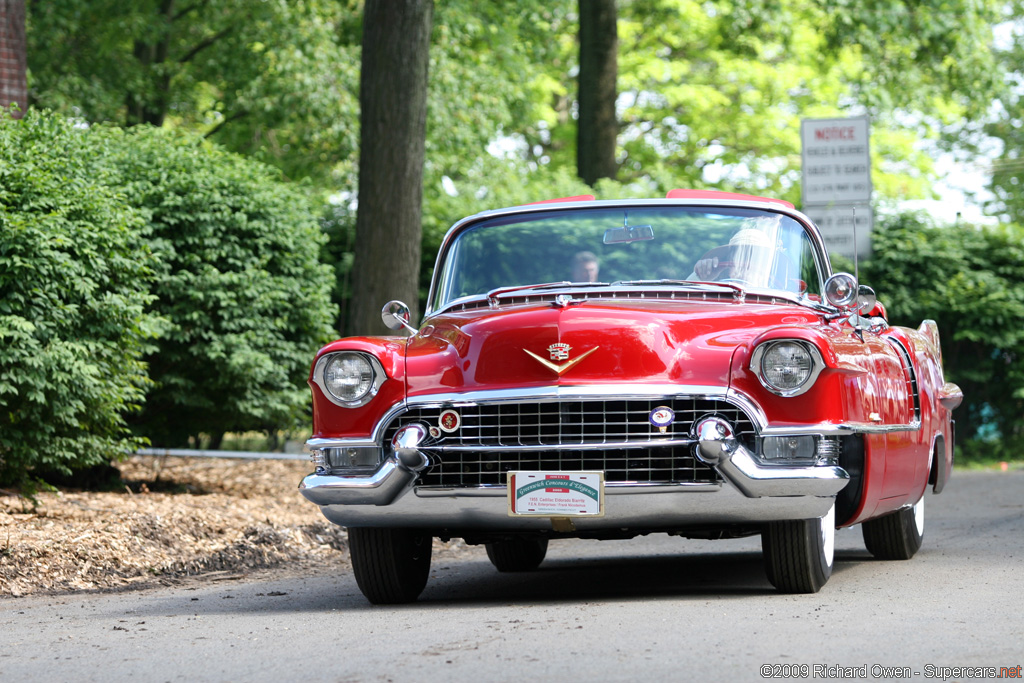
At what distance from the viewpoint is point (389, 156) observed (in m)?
12.2

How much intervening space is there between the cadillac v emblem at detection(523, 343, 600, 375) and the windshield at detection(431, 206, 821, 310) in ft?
3.38

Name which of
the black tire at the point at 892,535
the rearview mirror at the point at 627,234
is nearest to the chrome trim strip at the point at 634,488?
the rearview mirror at the point at 627,234

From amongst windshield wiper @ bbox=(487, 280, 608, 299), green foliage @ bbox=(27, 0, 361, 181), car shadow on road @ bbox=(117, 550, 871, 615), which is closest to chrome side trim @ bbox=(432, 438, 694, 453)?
car shadow on road @ bbox=(117, 550, 871, 615)

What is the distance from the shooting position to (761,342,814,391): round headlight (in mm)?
5746

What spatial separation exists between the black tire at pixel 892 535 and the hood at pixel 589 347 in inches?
77.4

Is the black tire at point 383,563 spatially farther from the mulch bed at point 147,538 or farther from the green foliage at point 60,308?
the green foliage at point 60,308

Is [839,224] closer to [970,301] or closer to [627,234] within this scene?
[970,301]

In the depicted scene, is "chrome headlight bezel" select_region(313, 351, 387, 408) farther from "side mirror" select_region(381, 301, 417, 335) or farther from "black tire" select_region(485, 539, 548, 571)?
"black tire" select_region(485, 539, 548, 571)

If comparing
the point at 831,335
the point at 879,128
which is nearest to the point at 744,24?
the point at 879,128

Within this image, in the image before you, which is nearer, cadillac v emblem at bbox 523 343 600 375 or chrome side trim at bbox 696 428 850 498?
chrome side trim at bbox 696 428 850 498

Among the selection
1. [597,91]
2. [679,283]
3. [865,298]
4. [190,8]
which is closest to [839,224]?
[597,91]

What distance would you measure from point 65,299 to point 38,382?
2.41ft

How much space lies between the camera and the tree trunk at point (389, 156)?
12.2 m

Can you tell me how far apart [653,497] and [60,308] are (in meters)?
4.83
